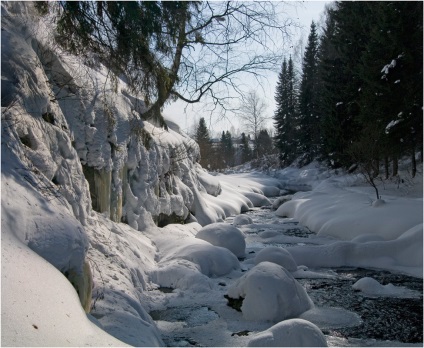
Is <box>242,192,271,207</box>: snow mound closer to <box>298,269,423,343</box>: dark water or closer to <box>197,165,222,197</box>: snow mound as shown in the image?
<box>197,165,222,197</box>: snow mound

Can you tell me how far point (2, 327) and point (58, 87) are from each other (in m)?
5.71

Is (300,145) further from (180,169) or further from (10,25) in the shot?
(10,25)

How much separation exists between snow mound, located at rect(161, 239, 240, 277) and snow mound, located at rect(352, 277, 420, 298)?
8.80ft

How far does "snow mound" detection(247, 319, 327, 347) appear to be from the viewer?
182 inches

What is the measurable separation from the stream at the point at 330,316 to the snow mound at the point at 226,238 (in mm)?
2099

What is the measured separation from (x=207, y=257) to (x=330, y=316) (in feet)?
10.1

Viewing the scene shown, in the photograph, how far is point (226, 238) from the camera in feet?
34.1

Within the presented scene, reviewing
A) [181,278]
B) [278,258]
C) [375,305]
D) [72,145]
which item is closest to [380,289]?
[375,305]

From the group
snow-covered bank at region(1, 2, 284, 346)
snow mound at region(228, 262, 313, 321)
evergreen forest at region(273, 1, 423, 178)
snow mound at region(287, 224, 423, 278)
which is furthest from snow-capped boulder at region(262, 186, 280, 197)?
snow mound at region(228, 262, 313, 321)

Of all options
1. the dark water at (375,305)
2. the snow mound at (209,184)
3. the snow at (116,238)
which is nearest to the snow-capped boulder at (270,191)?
the snow mound at (209,184)

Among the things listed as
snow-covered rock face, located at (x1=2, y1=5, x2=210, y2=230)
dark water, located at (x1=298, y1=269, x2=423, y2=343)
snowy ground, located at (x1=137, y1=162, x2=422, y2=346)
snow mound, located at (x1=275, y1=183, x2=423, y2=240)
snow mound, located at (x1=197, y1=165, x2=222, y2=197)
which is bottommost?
dark water, located at (x1=298, y1=269, x2=423, y2=343)

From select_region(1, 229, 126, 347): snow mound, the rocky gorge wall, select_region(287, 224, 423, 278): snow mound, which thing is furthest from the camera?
select_region(287, 224, 423, 278): snow mound

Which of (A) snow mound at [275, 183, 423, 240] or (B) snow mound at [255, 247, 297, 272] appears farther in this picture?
(A) snow mound at [275, 183, 423, 240]

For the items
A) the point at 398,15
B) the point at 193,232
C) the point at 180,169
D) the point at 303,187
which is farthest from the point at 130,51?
the point at 303,187
